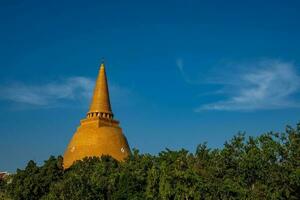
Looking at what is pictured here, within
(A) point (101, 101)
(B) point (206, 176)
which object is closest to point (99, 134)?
(A) point (101, 101)

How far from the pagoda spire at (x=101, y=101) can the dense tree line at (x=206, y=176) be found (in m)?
24.7

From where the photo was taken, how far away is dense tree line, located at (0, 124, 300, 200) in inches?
1390

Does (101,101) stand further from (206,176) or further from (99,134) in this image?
(206,176)

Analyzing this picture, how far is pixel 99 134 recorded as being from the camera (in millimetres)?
65500

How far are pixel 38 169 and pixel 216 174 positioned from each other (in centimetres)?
1886

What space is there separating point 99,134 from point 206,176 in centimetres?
3032

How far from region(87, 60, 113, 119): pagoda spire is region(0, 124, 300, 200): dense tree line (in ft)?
81.2

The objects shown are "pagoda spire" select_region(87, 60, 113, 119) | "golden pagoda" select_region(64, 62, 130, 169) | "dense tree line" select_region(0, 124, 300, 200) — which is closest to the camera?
"dense tree line" select_region(0, 124, 300, 200)

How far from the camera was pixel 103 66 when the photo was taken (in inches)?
2817

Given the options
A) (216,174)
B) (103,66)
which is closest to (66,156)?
(103,66)

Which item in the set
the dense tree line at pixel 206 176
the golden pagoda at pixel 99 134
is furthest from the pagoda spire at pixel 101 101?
the dense tree line at pixel 206 176

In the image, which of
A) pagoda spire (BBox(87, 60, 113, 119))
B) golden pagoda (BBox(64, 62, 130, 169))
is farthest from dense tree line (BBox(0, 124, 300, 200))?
pagoda spire (BBox(87, 60, 113, 119))

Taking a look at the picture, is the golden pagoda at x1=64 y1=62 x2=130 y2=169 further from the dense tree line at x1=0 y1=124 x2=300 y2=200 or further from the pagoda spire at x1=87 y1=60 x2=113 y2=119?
the dense tree line at x1=0 y1=124 x2=300 y2=200

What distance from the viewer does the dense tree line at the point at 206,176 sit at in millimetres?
35312
